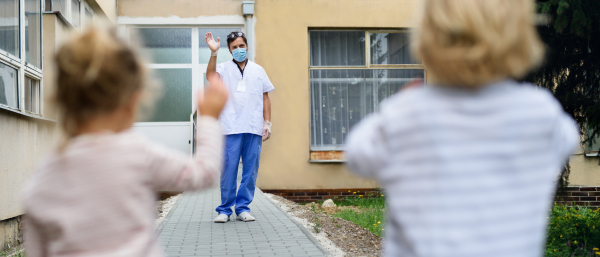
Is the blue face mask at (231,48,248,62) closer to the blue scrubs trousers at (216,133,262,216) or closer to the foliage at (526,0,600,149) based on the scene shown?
the blue scrubs trousers at (216,133,262,216)

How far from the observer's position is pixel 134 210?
1.45m

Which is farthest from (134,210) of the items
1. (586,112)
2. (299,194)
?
(299,194)

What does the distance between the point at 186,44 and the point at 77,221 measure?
404 inches

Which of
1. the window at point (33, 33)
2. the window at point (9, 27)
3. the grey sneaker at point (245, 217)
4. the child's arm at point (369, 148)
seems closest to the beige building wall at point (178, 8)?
the window at point (33, 33)

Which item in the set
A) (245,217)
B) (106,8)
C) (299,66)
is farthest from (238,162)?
(106,8)

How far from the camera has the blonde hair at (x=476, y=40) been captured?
4.26 feet

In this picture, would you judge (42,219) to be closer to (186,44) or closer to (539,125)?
(539,125)

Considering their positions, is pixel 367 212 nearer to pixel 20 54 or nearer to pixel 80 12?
pixel 20 54

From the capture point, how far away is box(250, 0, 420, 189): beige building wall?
1088 centimetres

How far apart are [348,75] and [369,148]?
10.1m

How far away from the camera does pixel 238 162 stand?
5.69 metres

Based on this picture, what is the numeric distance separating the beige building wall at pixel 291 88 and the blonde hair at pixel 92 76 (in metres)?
9.39

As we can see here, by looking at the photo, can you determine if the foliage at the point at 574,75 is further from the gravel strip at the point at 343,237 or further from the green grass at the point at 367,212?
the green grass at the point at 367,212

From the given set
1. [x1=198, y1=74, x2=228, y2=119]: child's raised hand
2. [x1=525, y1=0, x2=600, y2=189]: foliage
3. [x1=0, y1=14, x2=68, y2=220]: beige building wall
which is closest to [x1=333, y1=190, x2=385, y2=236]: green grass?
[x1=525, y1=0, x2=600, y2=189]: foliage
